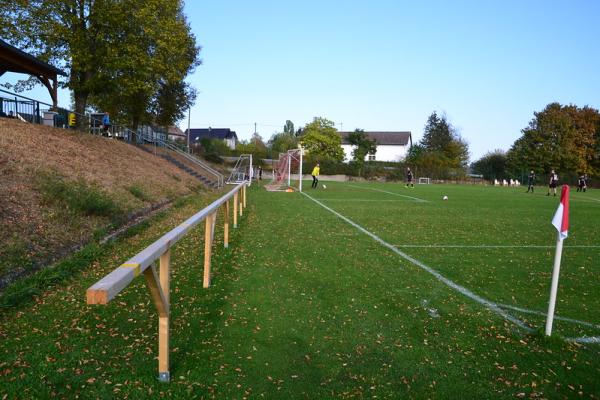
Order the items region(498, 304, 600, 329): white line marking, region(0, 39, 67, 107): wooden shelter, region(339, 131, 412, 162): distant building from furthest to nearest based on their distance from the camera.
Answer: region(339, 131, 412, 162): distant building → region(0, 39, 67, 107): wooden shelter → region(498, 304, 600, 329): white line marking

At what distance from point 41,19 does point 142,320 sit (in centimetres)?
2080

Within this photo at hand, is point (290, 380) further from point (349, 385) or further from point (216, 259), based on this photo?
point (216, 259)

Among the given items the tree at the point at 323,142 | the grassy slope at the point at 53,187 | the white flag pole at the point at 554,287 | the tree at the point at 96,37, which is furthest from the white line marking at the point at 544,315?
the tree at the point at 323,142

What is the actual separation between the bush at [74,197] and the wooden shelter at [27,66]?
8.47 meters

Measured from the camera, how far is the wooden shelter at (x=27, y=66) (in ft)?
53.9

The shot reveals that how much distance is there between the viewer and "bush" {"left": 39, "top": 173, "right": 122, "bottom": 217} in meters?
9.09

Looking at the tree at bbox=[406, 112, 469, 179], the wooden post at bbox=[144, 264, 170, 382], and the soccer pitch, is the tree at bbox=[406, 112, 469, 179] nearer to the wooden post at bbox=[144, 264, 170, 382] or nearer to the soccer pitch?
the soccer pitch

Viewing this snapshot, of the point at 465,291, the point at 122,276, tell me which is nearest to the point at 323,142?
the point at 465,291

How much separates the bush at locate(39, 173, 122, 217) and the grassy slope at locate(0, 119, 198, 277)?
25mm

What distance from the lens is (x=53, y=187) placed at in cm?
A: 941

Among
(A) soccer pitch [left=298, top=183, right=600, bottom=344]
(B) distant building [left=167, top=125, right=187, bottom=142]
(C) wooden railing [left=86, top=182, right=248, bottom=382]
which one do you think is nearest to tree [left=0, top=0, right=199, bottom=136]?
(A) soccer pitch [left=298, top=183, right=600, bottom=344]

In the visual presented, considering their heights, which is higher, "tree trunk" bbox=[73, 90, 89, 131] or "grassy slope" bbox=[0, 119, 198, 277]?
"tree trunk" bbox=[73, 90, 89, 131]

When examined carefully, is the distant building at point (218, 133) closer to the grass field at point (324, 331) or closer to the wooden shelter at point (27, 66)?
the wooden shelter at point (27, 66)

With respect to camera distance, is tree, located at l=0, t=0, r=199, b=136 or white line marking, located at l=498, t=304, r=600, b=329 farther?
tree, located at l=0, t=0, r=199, b=136
